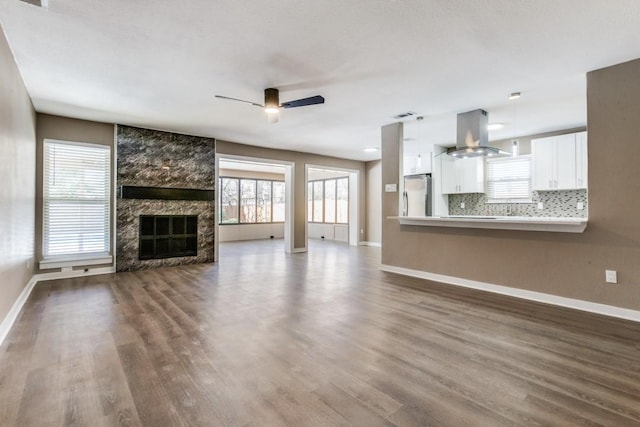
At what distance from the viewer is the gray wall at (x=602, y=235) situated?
3293mm

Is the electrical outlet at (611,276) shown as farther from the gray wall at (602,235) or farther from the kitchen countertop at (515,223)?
the kitchen countertop at (515,223)

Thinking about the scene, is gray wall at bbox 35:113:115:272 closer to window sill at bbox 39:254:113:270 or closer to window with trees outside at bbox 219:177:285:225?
window sill at bbox 39:254:113:270

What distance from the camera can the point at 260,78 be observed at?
12.1ft

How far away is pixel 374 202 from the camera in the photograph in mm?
9922

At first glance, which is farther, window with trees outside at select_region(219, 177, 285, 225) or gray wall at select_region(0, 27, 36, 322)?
window with trees outside at select_region(219, 177, 285, 225)

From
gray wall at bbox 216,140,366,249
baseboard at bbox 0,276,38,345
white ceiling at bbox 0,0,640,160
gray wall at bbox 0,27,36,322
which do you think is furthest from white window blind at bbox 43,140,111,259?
gray wall at bbox 216,140,366,249

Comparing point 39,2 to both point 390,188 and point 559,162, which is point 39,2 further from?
point 559,162

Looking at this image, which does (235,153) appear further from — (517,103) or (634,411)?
(634,411)

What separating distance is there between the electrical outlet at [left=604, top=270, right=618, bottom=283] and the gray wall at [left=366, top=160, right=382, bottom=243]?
6389 millimetres

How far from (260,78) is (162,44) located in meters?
1.06

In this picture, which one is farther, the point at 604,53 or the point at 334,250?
the point at 334,250

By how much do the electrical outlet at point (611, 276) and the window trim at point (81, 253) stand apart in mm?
7127

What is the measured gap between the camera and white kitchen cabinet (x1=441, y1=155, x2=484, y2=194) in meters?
7.05

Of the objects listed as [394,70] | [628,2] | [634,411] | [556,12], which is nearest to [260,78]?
[394,70]
